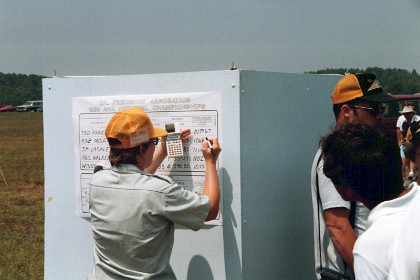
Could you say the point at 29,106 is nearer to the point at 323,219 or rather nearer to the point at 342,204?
the point at 323,219

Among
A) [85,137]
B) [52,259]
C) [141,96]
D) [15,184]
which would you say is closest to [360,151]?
[141,96]

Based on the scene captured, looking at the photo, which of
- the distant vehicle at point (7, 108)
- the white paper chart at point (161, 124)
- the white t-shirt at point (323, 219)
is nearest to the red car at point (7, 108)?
the distant vehicle at point (7, 108)

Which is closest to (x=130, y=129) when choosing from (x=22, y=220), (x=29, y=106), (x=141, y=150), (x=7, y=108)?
(x=141, y=150)

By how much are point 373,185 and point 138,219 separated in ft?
3.22

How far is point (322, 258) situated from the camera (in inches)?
106

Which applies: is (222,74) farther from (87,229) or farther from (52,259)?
(52,259)

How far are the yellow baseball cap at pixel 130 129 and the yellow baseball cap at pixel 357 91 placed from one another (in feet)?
2.93

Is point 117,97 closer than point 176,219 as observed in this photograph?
No

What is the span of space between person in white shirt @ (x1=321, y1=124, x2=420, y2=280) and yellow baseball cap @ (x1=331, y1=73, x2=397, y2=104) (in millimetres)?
597

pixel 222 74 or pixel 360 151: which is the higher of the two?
pixel 222 74

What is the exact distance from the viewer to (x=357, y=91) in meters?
2.81

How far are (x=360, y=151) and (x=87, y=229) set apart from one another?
172 cm

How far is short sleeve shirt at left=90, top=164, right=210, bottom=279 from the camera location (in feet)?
8.04

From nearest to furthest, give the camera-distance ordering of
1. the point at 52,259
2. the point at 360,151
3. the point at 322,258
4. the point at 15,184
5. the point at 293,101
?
1. the point at 360,151
2. the point at 322,258
3. the point at 293,101
4. the point at 52,259
5. the point at 15,184
